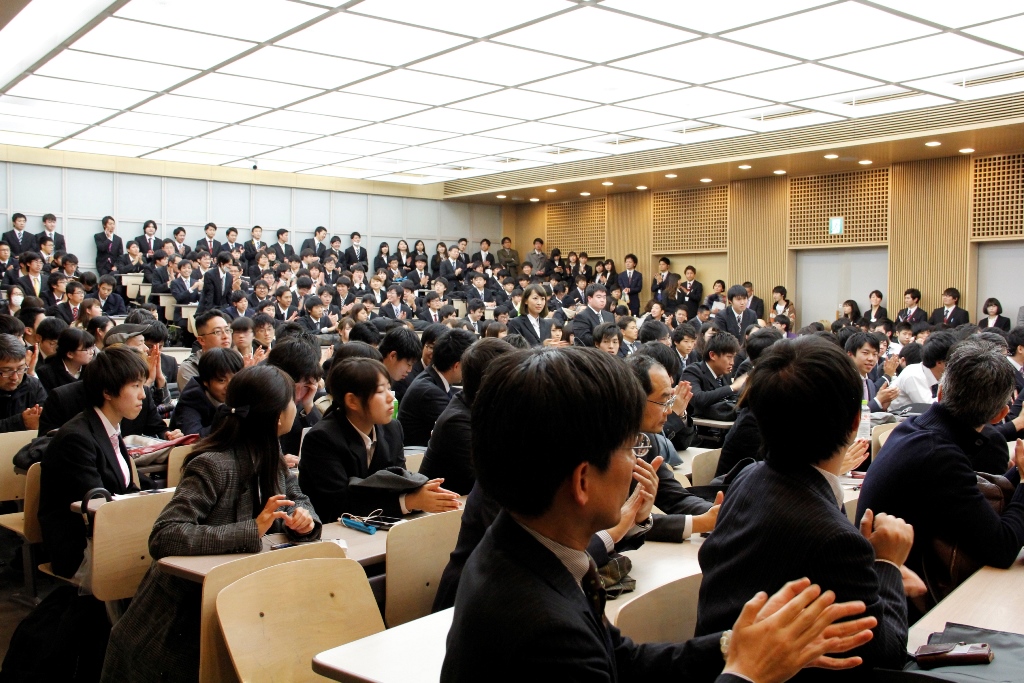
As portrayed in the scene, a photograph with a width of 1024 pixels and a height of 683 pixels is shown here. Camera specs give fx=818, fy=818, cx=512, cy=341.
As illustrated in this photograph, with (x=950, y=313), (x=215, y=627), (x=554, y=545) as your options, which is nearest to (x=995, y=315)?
(x=950, y=313)

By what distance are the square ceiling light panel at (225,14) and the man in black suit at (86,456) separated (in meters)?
3.96

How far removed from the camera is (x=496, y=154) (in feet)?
43.2

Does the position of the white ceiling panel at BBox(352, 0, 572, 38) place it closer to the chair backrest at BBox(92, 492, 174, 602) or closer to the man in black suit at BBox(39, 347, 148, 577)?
the man in black suit at BBox(39, 347, 148, 577)

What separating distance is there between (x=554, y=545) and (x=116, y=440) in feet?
9.47

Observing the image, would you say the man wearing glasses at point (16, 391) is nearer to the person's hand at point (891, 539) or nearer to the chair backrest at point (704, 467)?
the chair backrest at point (704, 467)

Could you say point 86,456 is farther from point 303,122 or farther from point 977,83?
point 977,83

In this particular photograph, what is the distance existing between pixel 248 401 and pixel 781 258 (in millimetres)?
13769

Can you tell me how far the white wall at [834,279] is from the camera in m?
14.1

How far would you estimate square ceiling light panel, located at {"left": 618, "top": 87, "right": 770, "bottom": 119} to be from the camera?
916 centimetres

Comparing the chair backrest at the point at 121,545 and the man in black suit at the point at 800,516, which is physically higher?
the man in black suit at the point at 800,516

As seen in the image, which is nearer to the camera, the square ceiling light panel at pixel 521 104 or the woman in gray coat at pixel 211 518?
the woman in gray coat at pixel 211 518

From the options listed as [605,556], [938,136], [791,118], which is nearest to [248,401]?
[605,556]

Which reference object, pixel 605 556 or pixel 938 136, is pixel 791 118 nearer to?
pixel 938 136

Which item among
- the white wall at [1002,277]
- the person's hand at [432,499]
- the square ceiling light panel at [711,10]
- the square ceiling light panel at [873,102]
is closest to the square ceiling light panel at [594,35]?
the square ceiling light panel at [711,10]
